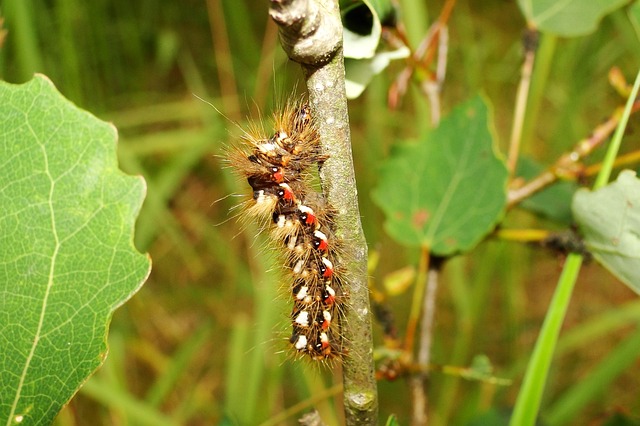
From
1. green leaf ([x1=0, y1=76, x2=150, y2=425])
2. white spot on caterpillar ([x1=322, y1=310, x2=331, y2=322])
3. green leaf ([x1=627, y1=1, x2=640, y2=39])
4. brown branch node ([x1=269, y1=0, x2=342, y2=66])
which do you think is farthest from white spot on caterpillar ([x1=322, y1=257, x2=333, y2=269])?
green leaf ([x1=627, y1=1, x2=640, y2=39])

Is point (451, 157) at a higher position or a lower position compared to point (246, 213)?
higher

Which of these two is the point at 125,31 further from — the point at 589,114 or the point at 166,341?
the point at 589,114

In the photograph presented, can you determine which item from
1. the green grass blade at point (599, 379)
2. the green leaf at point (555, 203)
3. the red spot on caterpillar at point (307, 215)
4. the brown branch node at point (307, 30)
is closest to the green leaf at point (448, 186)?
the green leaf at point (555, 203)

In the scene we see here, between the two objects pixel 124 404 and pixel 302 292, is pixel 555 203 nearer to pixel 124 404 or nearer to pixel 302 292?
pixel 302 292

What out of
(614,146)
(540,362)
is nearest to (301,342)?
(540,362)

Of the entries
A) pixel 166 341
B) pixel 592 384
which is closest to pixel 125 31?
pixel 166 341

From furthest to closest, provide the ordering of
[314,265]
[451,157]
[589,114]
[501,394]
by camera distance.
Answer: [589,114] < [501,394] < [451,157] < [314,265]
